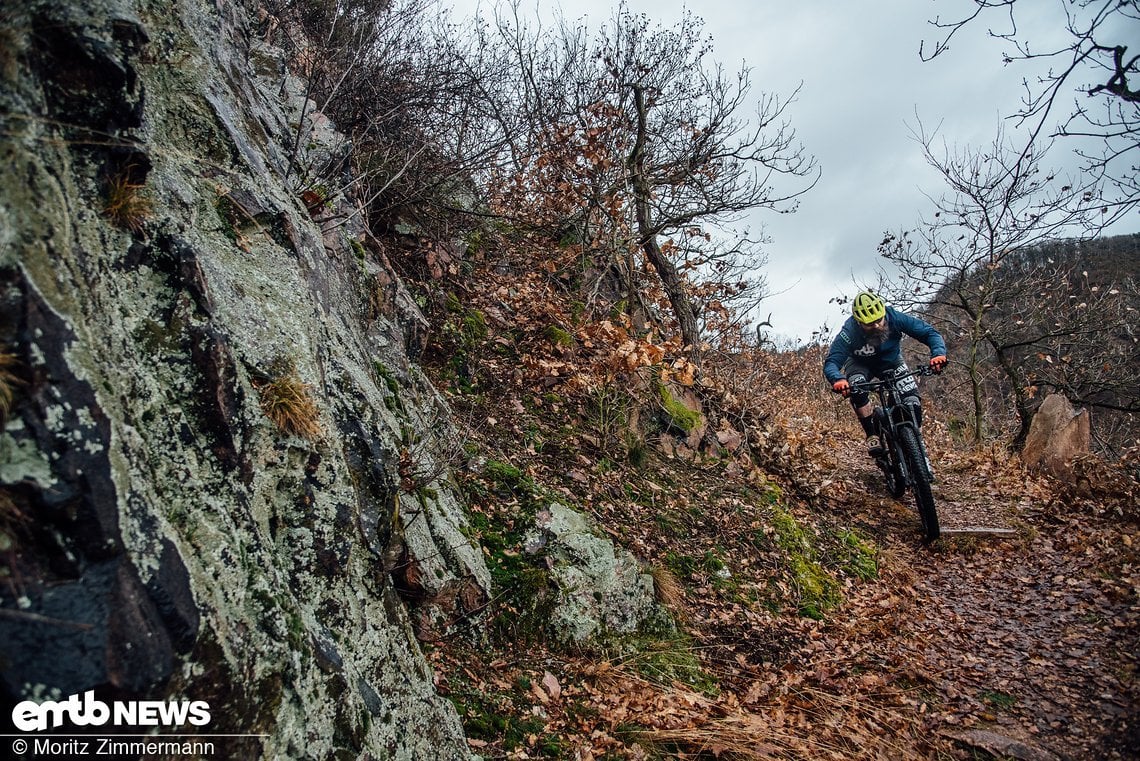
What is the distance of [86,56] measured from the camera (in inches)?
72.6

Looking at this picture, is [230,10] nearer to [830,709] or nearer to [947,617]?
[830,709]

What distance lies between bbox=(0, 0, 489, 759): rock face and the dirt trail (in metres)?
3.30

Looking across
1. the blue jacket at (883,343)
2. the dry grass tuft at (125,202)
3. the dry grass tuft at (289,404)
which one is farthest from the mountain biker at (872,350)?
the dry grass tuft at (125,202)

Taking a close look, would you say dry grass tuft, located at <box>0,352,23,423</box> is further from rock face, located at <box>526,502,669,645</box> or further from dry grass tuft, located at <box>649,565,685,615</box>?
dry grass tuft, located at <box>649,565,685,615</box>

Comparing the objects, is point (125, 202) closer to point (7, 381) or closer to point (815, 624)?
point (7, 381)

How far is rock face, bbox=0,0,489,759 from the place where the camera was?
4.34 ft

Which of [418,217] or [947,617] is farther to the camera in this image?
[418,217]

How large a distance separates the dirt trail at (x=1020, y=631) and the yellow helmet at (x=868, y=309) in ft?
7.76

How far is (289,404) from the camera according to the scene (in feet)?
7.66

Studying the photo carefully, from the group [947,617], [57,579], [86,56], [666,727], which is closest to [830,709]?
[666,727]

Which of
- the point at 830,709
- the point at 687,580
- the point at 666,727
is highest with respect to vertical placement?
the point at 687,580

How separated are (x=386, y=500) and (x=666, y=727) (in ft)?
6.46

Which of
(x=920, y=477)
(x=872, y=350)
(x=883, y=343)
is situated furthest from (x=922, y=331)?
(x=920, y=477)

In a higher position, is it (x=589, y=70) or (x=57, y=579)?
(x=589, y=70)
